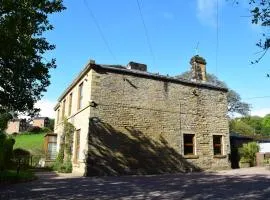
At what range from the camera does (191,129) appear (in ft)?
68.8

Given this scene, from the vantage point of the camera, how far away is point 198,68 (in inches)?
949

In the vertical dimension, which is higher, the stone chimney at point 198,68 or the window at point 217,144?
the stone chimney at point 198,68

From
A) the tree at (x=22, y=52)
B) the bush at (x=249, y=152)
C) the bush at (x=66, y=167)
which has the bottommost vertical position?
the bush at (x=66, y=167)

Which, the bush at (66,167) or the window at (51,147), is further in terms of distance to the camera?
the window at (51,147)

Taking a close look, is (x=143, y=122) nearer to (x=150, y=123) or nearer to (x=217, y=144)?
(x=150, y=123)

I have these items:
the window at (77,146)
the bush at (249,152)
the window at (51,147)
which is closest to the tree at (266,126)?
the bush at (249,152)

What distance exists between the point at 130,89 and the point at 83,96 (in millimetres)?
3201

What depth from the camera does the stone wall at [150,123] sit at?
58.2 feet

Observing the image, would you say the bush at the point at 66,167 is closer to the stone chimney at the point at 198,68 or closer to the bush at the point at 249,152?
the stone chimney at the point at 198,68

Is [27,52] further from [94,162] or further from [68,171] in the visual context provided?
[68,171]

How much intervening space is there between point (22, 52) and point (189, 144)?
43.7 feet

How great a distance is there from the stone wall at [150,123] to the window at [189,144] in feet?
1.12

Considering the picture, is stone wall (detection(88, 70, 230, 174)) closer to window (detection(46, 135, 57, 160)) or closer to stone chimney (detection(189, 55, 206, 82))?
stone chimney (detection(189, 55, 206, 82))

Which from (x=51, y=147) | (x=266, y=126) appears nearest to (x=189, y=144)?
(x=51, y=147)
